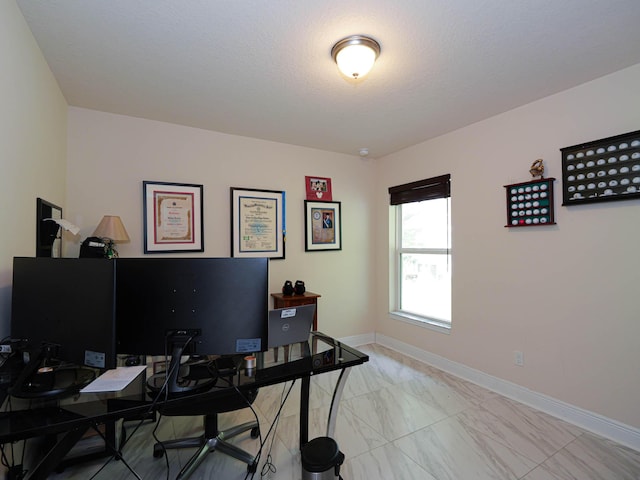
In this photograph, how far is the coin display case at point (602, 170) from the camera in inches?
77.7

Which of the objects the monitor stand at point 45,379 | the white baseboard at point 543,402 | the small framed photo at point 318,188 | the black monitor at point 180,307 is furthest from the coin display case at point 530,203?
the monitor stand at point 45,379

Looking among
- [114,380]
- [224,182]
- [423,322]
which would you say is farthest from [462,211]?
[114,380]

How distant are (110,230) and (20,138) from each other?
3.15ft

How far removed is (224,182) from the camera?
3211 millimetres

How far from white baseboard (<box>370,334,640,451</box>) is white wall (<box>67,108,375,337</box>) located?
1.04m

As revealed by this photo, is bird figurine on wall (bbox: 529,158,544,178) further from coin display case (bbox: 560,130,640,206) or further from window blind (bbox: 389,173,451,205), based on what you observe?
window blind (bbox: 389,173,451,205)

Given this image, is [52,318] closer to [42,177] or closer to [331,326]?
[42,177]

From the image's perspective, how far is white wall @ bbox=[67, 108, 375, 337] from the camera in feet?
8.71

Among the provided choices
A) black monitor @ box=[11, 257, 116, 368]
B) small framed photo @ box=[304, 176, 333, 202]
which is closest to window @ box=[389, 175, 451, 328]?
small framed photo @ box=[304, 176, 333, 202]

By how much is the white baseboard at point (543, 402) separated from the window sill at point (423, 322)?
11.2 inches

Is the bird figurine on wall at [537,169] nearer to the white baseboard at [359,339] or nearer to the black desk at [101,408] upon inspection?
the black desk at [101,408]

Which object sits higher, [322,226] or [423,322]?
[322,226]

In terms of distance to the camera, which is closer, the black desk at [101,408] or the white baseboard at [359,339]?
the black desk at [101,408]

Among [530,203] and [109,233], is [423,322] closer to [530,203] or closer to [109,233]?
[530,203]
